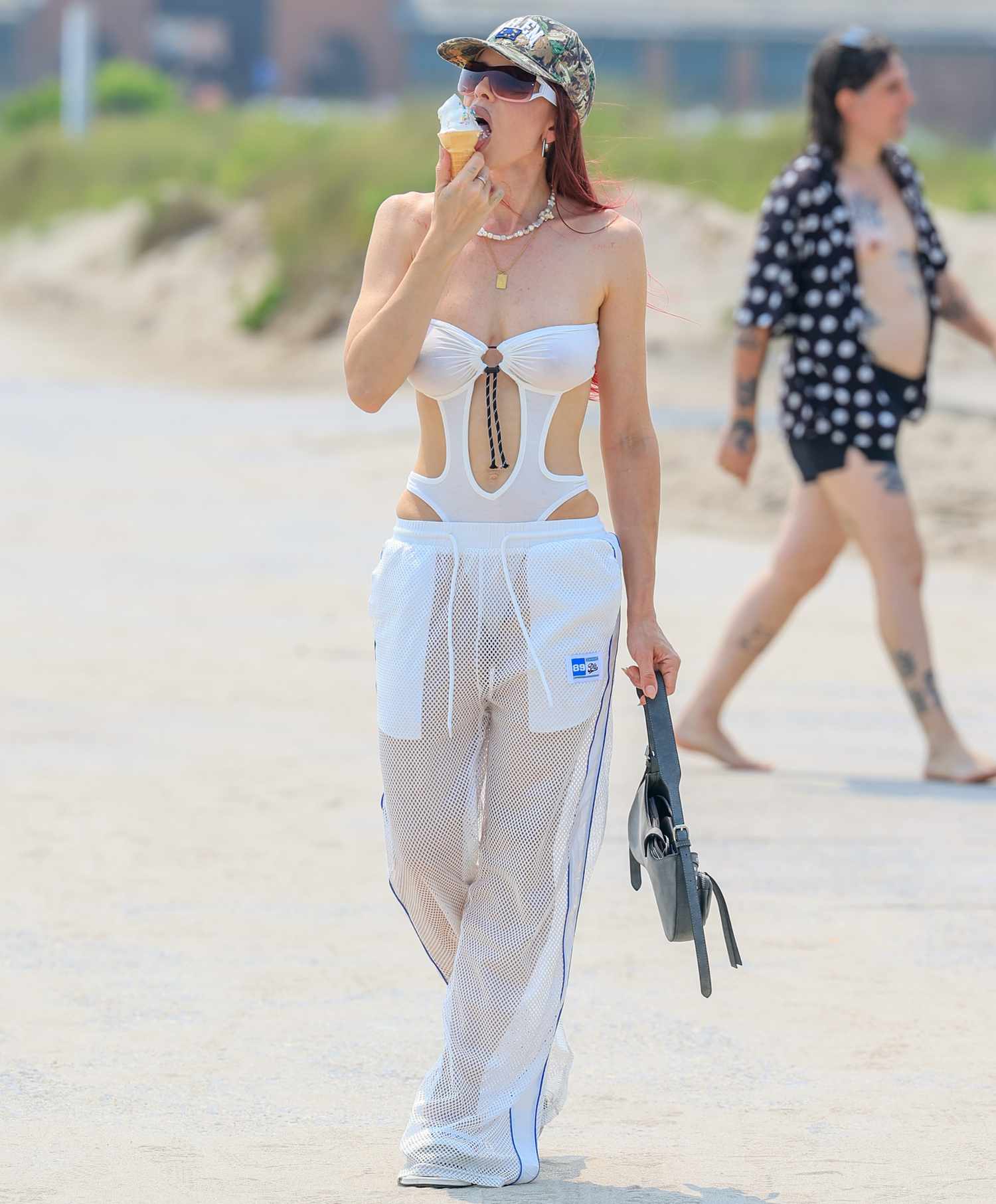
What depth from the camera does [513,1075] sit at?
354 centimetres

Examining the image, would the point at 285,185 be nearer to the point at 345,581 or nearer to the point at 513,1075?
the point at 345,581

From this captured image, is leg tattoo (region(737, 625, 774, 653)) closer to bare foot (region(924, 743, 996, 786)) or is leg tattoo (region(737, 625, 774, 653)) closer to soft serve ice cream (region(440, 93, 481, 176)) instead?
bare foot (region(924, 743, 996, 786))

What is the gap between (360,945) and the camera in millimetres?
4816

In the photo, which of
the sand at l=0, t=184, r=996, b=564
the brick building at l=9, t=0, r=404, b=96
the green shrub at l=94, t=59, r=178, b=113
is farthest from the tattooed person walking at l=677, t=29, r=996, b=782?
the brick building at l=9, t=0, r=404, b=96

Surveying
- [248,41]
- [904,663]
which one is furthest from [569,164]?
[248,41]

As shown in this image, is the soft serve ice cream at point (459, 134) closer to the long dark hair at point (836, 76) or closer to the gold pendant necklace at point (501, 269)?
the gold pendant necklace at point (501, 269)

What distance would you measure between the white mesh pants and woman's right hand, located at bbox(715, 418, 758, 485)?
110 inches

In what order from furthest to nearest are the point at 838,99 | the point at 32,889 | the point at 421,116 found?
the point at 421,116, the point at 838,99, the point at 32,889

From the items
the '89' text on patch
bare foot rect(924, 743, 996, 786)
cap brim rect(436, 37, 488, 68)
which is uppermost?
cap brim rect(436, 37, 488, 68)

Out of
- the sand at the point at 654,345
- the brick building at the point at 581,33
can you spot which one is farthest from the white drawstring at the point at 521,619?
the brick building at the point at 581,33

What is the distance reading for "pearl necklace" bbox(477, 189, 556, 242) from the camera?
11.7 ft

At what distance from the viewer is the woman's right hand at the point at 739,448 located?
631 cm

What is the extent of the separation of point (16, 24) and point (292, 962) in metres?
83.6

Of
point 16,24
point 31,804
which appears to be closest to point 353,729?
point 31,804
